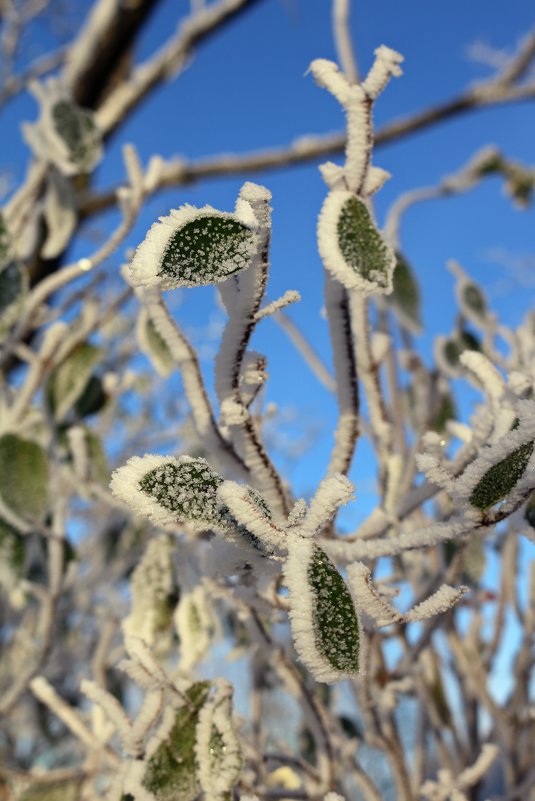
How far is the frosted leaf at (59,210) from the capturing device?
4.00 ft

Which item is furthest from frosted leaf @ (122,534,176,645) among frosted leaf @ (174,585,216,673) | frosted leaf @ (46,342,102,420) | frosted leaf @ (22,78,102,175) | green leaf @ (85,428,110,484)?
frosted leaf @ (22,78,102,175)

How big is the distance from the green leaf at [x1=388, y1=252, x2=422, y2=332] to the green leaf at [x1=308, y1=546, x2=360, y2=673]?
0.59 metres

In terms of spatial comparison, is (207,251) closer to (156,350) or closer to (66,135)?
(156,350)

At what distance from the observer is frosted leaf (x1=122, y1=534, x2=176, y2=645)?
0.90m

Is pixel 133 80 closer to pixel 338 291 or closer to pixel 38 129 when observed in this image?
pixel 38 129

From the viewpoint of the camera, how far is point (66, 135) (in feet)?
3.84

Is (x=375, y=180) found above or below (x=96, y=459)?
above

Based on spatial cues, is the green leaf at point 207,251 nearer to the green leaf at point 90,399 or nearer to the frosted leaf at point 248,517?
the frosted leaf at point 248,517

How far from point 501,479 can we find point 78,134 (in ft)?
3.33

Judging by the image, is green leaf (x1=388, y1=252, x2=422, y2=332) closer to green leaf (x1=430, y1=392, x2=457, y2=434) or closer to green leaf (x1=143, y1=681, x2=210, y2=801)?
green leaf (x1=430, y1=392, x2=457, y2=434)

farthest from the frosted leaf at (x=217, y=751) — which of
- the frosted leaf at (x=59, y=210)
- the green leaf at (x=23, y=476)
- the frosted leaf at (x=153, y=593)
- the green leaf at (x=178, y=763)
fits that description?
the frosted leaf at (x=59, y=210)

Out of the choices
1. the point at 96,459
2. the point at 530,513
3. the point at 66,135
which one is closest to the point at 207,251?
the point at 530,513

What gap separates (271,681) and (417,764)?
1.30ft

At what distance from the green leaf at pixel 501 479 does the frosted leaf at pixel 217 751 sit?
0.28 m
